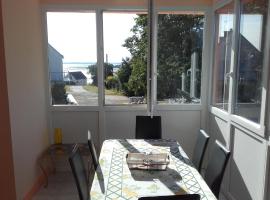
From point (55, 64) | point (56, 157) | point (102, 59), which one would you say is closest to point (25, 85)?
point (55, 64)

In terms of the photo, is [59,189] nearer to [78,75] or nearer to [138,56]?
[78,75]

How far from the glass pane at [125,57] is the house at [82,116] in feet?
0.38

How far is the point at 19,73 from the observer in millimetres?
2684

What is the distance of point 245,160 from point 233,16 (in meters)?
1.49

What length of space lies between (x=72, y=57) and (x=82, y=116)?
0.83 m

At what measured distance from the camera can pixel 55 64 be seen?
3537 mm

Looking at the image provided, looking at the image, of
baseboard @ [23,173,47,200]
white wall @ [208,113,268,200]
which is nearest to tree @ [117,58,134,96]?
white wall @ [208,113,268,200]

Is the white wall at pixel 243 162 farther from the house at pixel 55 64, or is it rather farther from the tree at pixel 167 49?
the house at pixel 55 64

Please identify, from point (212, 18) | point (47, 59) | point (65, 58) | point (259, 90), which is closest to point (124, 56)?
point (65, 58)

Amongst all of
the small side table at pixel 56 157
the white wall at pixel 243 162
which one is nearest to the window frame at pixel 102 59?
the small side table at pixel 56 157

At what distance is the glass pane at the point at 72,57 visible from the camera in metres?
3.42

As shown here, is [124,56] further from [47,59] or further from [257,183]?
[257,183]

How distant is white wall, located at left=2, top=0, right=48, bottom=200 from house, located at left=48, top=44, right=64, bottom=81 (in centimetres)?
15

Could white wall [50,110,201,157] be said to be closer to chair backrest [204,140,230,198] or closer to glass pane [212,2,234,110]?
glass pane [212,2,234,110]
